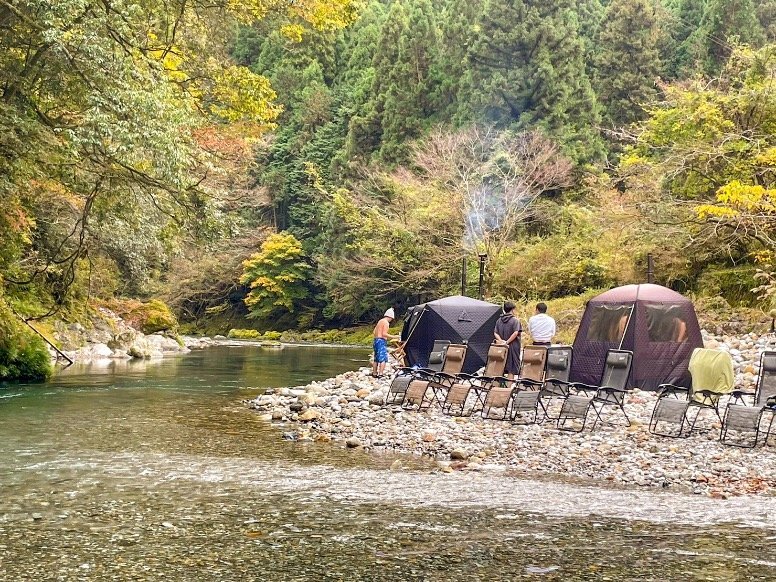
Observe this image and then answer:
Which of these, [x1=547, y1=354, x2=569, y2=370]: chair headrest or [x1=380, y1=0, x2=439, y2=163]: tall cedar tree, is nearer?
[x1=547, y1=354, x2=569, y2=370]: chair headrest

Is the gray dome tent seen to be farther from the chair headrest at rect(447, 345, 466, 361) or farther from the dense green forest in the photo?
the dense green forest

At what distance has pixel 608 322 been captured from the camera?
13.8 meters

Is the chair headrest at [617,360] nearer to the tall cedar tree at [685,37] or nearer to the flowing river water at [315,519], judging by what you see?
the flowing river water at [315,519]

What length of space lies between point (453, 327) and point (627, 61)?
26409mm

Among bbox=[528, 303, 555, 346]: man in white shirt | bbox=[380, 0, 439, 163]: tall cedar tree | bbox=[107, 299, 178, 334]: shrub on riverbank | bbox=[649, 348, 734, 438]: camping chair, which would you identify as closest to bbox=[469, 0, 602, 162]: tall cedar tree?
bbox=[380, 0, 439, 163]: tall cedar tree

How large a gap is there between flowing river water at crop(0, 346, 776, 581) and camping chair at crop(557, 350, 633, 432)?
7.02 ft

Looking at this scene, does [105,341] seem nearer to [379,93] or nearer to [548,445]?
[548,445]

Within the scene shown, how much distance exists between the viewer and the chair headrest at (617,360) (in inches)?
464

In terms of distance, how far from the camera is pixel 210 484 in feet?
24.7

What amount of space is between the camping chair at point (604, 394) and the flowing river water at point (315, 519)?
84.2 inches

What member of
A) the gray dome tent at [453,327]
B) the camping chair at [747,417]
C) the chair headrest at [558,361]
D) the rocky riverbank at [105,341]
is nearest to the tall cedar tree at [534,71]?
the rocky riverbank at [105,341]

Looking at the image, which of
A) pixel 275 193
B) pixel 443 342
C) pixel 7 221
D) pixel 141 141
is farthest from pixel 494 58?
pixel 141 141

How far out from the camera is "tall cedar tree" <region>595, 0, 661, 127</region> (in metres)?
37.8

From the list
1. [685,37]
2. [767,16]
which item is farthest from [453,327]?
[685,37]
